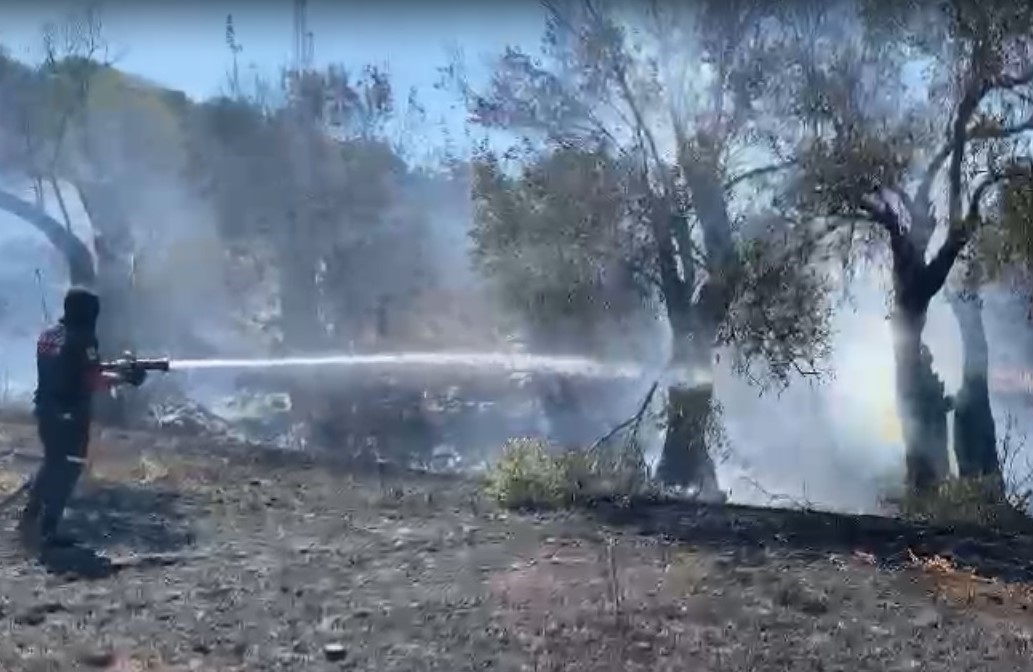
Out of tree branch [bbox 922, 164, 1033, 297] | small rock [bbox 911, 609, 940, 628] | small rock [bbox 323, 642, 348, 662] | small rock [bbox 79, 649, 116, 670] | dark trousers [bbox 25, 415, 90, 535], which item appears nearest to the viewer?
small rock [bbox 79, 649, 116, 670]

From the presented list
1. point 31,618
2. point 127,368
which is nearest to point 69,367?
point 127,368

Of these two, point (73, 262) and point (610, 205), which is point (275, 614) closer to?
point (610, 205)

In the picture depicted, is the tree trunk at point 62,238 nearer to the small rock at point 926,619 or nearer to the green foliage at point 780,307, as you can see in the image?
the green foliage at point 780,307

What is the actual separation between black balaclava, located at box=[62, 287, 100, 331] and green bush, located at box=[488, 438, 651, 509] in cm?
320

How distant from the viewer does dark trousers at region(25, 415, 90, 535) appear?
733cm

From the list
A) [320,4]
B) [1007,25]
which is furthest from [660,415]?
[320,4]

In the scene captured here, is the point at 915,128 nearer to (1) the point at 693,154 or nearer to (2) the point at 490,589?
(1) the point at 693,154

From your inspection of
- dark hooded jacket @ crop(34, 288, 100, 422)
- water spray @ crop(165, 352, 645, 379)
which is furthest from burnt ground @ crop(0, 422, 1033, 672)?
water spray @ crop(165, 352, 645, 379)

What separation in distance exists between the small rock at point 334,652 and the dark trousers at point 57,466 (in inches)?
111

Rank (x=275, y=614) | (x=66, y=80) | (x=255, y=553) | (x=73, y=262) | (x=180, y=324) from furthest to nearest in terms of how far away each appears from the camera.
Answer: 1. (x=180, y=324)
2. (x=66, y=80)
3. (x=73, y=262)
4. (x=255, y=553)
5. (x=275, y=614)

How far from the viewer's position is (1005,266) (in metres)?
9.81

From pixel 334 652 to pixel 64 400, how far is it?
3.18m

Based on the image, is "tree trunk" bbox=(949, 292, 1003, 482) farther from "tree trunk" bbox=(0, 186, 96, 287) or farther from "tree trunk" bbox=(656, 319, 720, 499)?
"tree trunk" bbox=(0, 186, 96, 287)

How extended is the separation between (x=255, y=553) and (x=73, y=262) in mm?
10073
